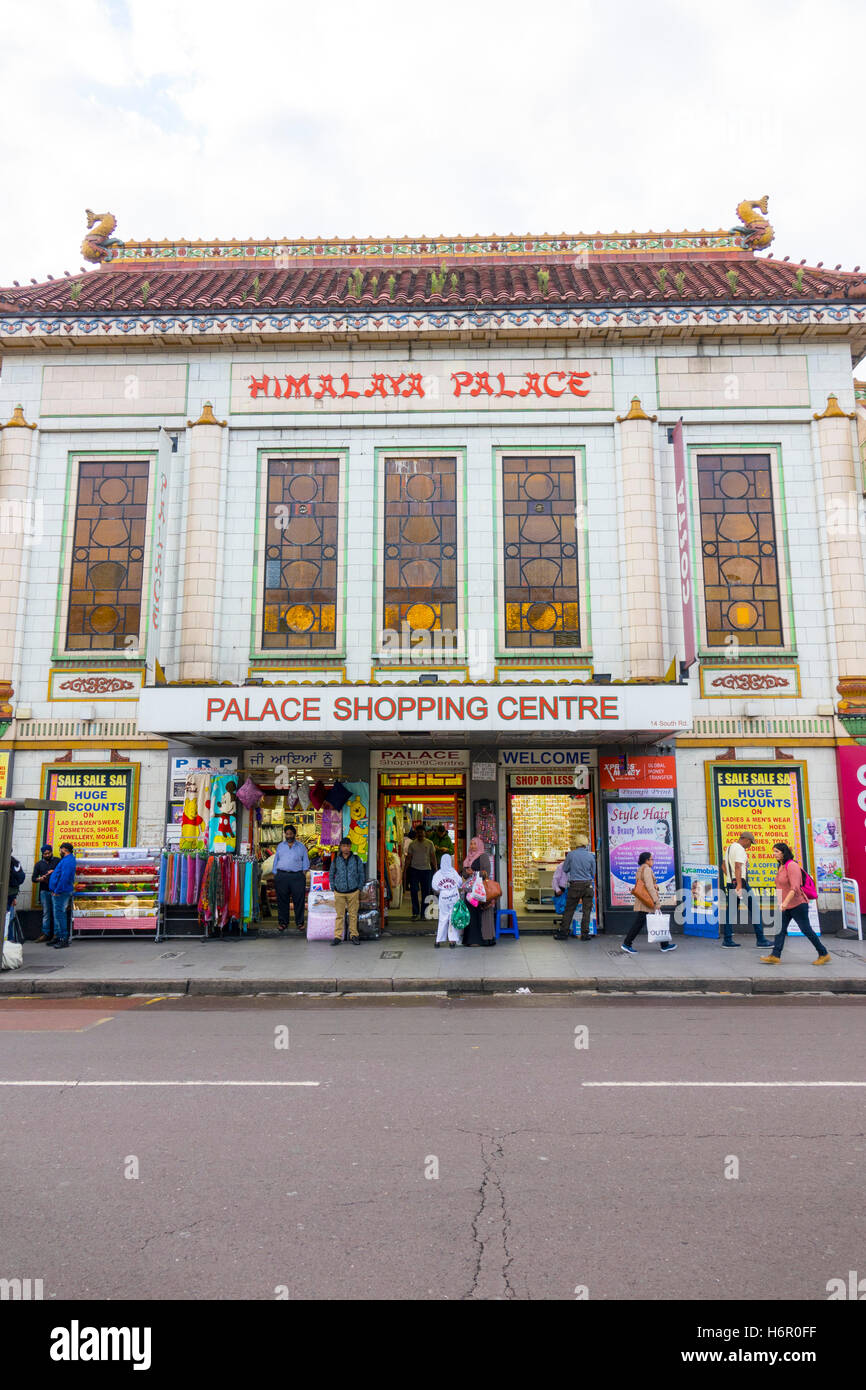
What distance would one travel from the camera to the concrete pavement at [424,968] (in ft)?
36.8

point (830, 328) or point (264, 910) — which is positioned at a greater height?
point (830, 328)

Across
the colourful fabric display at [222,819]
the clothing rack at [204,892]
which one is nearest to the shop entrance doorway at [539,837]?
the clothing rack at [204,892]

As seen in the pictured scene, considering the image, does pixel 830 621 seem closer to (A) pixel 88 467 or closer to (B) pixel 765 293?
(B) pixel 765 293

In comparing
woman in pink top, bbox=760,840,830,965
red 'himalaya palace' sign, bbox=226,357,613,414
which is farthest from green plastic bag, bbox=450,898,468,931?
red 'himalaya palace' sign, bbox=226,357,613,414

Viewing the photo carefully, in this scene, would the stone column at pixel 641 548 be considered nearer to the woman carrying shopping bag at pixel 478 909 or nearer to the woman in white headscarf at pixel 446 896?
the woman carrying shopping bag at pixel 478 909

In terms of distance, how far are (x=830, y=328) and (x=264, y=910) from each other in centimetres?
1479

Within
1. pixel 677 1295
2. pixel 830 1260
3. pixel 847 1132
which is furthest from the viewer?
pixel 847 1132

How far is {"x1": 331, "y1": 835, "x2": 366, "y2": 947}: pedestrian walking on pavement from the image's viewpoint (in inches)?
554

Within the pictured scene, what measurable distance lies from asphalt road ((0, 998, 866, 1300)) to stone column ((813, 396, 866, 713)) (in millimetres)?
7972

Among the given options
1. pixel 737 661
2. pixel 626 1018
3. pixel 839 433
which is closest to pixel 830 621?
pixel 737 661

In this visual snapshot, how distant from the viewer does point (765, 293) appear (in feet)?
52.1

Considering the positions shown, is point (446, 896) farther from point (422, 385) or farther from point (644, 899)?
point (422, 385)

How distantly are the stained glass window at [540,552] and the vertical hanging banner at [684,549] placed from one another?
192 centimetres

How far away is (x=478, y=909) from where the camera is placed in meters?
13.8
